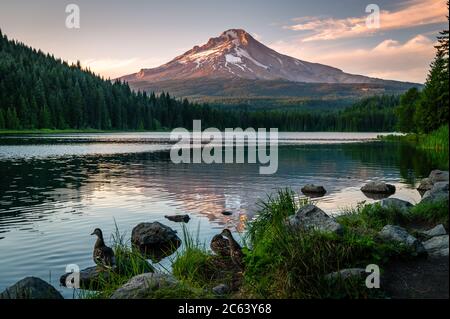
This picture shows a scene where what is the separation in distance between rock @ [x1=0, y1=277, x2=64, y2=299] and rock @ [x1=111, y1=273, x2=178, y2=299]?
2648mm

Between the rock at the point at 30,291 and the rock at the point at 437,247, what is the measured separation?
975 centimetres

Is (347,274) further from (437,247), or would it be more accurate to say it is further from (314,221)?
(314,221)

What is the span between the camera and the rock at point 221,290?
11376mm

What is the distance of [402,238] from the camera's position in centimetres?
1211

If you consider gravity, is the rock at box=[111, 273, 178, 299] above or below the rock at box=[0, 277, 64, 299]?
above

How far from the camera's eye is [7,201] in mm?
28734

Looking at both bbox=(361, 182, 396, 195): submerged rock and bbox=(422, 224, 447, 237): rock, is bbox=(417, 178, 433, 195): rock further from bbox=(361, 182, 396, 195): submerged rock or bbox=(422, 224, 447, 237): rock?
bbox=(422, 224, 447, 237): rock

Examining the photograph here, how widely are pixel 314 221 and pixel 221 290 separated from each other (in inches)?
153

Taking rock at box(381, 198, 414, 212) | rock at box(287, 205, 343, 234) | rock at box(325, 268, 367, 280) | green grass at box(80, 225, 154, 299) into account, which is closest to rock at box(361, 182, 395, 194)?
rock at box(381, 198, 414, 212)

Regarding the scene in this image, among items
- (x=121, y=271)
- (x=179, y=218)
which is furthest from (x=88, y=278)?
(x=179, y=218)

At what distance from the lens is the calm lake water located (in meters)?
19.0
